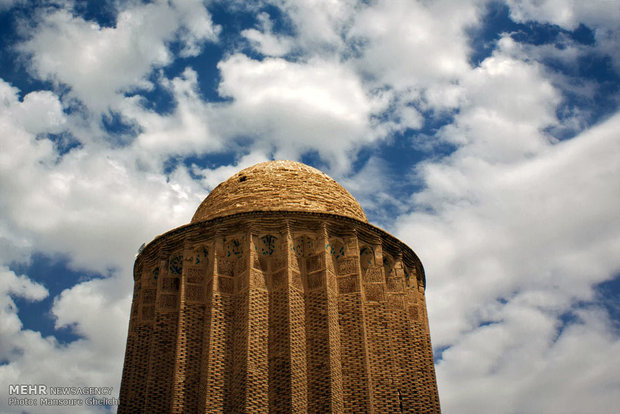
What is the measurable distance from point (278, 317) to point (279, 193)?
3.57 metres

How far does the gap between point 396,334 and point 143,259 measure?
20.2 ft

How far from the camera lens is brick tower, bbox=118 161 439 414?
1205 centimetres

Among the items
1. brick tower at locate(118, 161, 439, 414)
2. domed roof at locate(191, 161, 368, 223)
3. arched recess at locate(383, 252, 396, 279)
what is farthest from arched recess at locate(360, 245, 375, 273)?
domed roof at locate(191, 161, 368, 223)

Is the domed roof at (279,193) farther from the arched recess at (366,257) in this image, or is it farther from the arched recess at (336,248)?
the arched recess at (366,257)

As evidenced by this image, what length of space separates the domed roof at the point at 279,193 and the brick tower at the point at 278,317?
0.20ft

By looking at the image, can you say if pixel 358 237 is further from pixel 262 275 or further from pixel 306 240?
pixel 262 275

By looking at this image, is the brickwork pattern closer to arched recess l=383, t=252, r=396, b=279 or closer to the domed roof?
arched recess l=383, t=252, r=396, b=279

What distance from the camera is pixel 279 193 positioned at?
15.2 metres

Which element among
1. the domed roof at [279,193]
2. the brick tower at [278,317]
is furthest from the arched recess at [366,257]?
the domed roof at [279,193]

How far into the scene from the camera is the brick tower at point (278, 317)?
39.5ft

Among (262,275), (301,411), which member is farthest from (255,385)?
(262,275)

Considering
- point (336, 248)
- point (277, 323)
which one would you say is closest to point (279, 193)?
point (336, 248)

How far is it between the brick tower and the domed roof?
0.20ft

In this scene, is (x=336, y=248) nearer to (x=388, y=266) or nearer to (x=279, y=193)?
(x=388, y=266)
